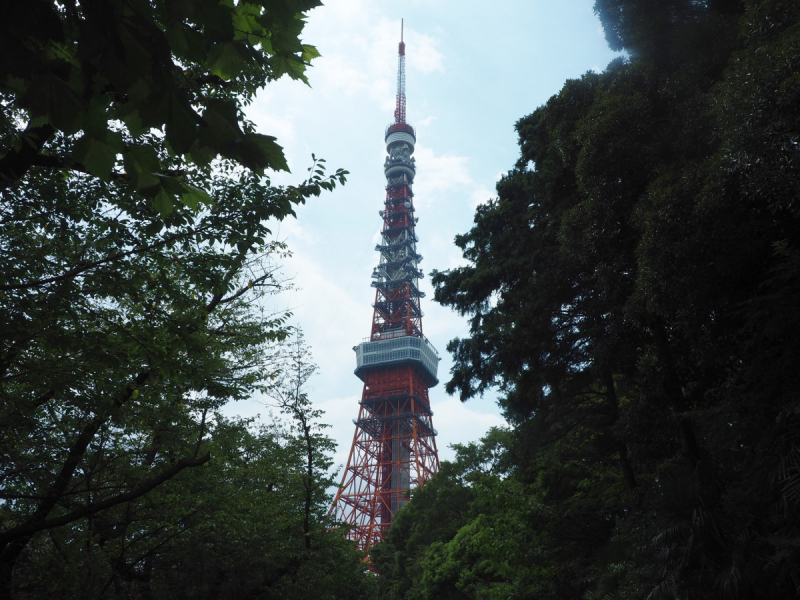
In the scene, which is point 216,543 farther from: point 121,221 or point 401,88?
point 401,88

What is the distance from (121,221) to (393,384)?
52972 millimetres

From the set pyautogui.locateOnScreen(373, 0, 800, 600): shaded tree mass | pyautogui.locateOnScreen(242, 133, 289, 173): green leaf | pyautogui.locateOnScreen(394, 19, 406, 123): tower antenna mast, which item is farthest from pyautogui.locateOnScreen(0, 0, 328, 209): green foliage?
pyautogui.locateOnScreen(394, 19, 406, 123): tower antenna mast

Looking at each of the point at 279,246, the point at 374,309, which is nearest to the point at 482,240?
the point at 279,246

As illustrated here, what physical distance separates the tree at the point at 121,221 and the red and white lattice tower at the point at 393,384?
3715cm

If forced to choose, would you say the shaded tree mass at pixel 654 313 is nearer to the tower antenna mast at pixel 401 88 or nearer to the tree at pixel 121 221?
the tree at pixel 121 221

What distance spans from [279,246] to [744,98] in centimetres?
652

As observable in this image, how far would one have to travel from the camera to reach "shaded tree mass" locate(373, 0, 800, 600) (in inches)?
270

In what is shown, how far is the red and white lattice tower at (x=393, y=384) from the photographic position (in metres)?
50.5

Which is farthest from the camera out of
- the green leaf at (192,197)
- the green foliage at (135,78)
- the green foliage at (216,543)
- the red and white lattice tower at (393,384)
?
the red and white lattice tower at (393,384)

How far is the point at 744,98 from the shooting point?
6785 mm

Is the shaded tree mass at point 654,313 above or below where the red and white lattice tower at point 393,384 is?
below

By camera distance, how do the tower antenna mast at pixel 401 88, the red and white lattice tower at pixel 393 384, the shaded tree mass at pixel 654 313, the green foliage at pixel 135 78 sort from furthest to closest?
the tower antenna mast at pixel 401 88
the red and white lattice tower at pixel 393 384
the shaded tree mass at pixel 654 313
the green foliage at pixel 135 78

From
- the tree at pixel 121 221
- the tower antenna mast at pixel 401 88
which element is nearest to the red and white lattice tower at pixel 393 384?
the tower antenna mast at pixel 401 88

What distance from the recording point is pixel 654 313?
808 cm
